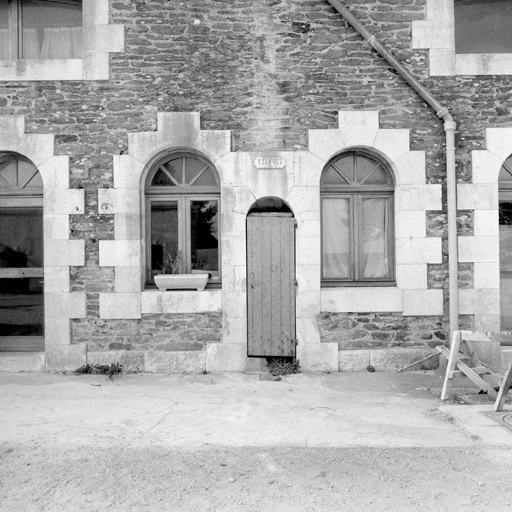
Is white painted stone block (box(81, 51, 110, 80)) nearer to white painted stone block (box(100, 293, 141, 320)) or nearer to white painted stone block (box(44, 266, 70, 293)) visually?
white painted stone block (box(44, 266, 70, 293))

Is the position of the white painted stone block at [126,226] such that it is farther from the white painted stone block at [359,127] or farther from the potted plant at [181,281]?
the white painted stone block at [359,127]

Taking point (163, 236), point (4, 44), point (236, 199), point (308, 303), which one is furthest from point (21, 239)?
point (308, 303)

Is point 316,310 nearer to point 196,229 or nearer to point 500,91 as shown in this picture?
point 196,229

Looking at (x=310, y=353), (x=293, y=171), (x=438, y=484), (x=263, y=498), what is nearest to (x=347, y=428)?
(x=438, y=484)

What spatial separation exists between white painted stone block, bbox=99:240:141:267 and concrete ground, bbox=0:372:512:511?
1.48 metres

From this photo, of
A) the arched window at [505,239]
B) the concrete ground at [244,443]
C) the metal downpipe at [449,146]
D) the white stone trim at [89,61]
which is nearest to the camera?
the concrete ground at [244,443]

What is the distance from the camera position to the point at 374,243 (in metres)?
7.17

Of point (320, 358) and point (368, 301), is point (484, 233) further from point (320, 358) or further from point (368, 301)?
point (320, 358)

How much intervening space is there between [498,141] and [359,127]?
181cm

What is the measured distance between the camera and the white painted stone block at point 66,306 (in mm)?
6816

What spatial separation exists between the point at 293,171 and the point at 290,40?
1715mm

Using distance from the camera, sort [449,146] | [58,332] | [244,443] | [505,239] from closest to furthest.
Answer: [244,443] < [449,146] < [58,332] < [505,239]

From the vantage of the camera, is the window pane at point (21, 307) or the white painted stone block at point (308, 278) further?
the window pane at point (21, 307)

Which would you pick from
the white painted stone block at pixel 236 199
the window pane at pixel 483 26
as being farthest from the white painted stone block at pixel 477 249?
the white painted stone block at pixel 236 199
